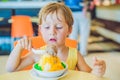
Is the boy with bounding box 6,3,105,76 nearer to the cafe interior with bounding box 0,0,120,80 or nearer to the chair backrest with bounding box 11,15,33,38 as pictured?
the cafe interior with bounding box 0,0,120,80

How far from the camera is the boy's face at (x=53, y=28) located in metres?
1.20

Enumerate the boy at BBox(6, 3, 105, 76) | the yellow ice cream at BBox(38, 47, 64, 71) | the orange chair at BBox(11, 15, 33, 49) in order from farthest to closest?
1. the orange chair at BBox(11, 15, 33, 49)
2. the boy at BBox(6, 3, 105, 76)
3. the yellow ice cream at BBox(38, 47, 64, 71)

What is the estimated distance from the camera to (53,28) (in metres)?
1.20

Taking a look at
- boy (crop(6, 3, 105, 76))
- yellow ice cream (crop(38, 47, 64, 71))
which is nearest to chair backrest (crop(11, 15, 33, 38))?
boy (crop(6, 3, 105, 76))

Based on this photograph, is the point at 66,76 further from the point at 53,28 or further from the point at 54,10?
the point at 54,10

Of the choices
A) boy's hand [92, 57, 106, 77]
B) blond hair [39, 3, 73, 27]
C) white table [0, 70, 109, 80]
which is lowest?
white table [0, 70, 109, 80]

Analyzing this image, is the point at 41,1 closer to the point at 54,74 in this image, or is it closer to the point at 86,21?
the point at 86,21

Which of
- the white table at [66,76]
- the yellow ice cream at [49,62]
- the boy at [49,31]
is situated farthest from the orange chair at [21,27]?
the yellow ice cream at [49,62]

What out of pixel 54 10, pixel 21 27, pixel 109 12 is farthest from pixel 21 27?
pixel 109 12

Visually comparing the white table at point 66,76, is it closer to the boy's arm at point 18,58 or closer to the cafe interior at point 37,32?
the boy's arm at point 18,58

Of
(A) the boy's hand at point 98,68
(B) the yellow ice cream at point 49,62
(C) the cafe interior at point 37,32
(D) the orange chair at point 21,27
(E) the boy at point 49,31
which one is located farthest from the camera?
(C) the cafe interior at point 37,32

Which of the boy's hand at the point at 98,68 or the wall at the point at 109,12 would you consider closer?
the boy's hand at the point at 98,68

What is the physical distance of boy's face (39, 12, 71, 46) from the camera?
1.20 meters

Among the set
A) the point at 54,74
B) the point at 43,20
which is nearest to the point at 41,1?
the point at 43,20
